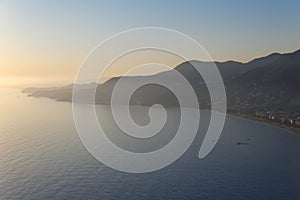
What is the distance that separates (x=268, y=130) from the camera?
316 ft

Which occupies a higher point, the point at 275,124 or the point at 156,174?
the point at 275,124

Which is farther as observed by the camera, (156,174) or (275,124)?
(275,124)

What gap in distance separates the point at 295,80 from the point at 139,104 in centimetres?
8743

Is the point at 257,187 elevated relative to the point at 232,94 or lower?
lower

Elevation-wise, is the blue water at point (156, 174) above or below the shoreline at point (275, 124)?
below

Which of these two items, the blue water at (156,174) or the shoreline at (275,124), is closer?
the blue water at (156,174)

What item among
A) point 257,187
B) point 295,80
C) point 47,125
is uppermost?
point 295,80

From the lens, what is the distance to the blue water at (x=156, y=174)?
4200 centimetres

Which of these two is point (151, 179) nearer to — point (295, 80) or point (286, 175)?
point (286, 175)

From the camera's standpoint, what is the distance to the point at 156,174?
5034 centimetres

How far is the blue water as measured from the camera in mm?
42000

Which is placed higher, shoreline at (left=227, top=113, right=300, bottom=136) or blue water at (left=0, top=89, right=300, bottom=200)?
shoreline at (left=227, top=113, right=300, bottom=136)

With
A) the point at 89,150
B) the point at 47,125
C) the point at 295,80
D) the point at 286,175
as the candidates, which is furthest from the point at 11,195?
the point at 295,80

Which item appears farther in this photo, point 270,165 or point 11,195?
point 270,165
